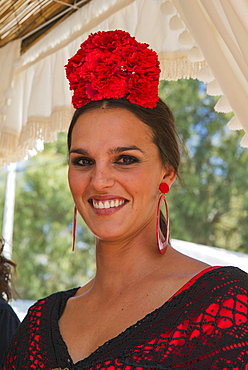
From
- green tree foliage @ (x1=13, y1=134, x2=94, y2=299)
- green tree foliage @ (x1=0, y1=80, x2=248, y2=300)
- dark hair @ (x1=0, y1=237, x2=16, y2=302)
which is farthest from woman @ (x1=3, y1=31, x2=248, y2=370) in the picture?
green tree foliage @ (x1=13, y1=134, x2=94, y2=299)

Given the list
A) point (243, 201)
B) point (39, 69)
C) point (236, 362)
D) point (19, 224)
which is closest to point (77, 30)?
point (39, 69)

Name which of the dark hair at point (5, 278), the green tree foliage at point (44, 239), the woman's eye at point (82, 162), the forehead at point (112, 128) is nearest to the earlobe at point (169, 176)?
the forehead at point (112, 128)

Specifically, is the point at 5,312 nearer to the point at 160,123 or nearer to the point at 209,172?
the point at 160,123

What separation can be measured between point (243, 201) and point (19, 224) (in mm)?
3305

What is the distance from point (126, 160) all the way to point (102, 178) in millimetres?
85

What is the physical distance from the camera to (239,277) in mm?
1565

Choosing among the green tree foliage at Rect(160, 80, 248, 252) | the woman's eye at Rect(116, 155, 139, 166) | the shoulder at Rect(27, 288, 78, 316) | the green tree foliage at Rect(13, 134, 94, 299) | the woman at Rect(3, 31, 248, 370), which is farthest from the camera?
the green tree foliage at Rect(13, 134, 94, 299)

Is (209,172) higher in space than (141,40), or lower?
lower

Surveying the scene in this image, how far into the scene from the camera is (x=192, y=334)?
151 centimetres

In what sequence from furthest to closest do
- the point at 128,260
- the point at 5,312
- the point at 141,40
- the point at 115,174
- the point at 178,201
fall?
the point at 178,201
the point at 141,40
the point at 5,312
the point at 128,260
the point at 115,174

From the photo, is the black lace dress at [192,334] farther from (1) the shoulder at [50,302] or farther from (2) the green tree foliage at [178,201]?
(2) the green tree foliage at [178,201]

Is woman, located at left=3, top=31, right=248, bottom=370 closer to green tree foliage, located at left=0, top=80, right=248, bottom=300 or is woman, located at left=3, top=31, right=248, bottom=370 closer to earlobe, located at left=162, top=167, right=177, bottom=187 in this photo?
earlobe, located at left=162, top=167, right=177, bottom=187

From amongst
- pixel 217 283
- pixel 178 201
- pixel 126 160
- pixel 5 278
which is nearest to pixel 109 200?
pixel 126 160

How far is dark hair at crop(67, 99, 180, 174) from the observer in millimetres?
1792
